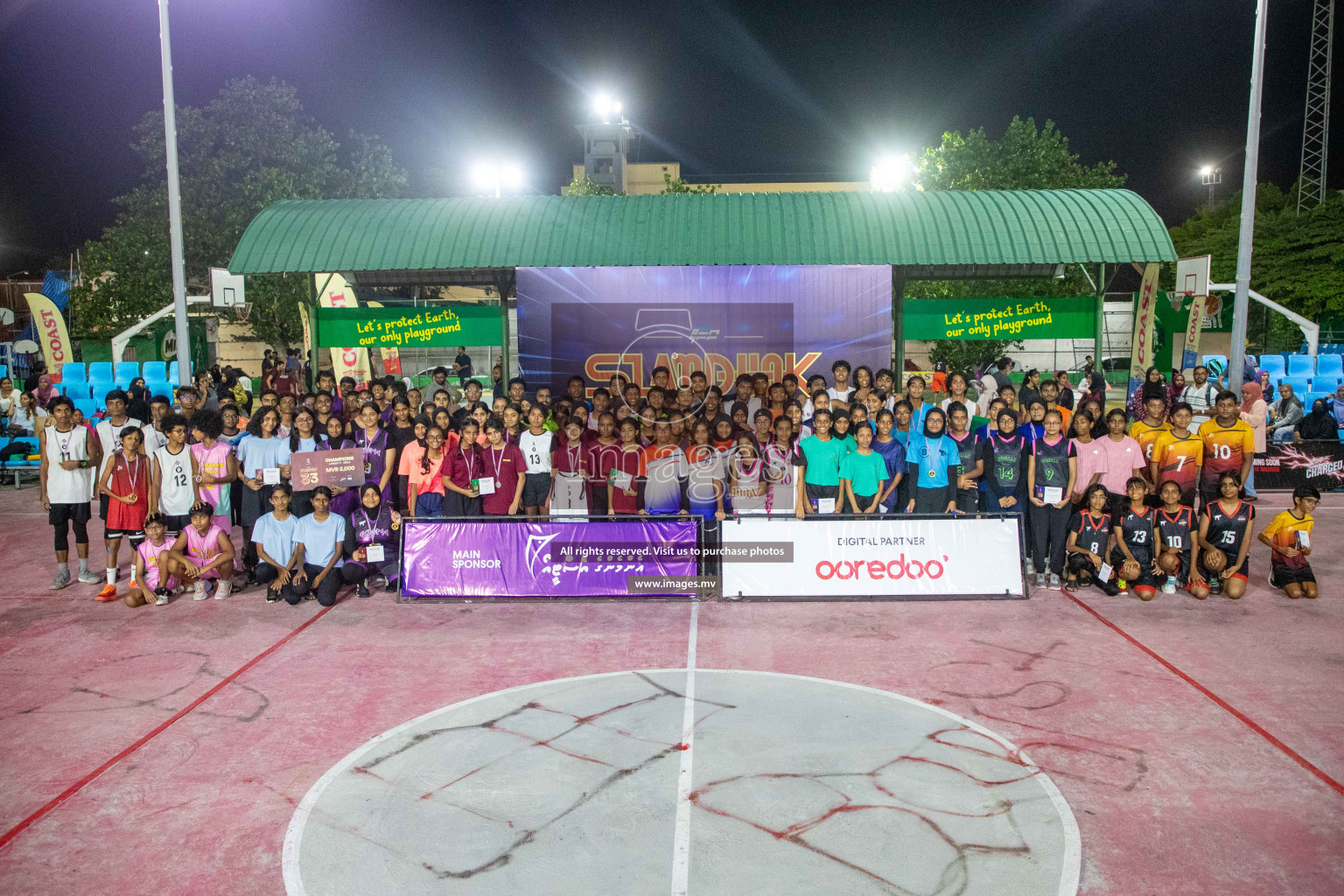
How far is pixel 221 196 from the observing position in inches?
1346

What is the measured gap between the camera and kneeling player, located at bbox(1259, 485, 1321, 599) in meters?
9.70

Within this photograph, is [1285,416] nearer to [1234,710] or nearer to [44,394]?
[1234,710]

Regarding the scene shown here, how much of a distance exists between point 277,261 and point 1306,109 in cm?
5507

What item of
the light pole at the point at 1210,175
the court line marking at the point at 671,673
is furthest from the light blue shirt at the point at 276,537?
the light pole at the point at 1210,175

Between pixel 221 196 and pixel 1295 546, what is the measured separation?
116ft

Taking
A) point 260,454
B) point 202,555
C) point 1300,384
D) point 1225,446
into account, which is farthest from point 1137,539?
point 1300,384

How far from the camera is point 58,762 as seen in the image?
6.13 metres

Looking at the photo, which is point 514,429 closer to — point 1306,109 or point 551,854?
point 551,854

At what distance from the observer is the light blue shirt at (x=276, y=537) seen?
995 cm

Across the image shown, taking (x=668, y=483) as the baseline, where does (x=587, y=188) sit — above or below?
above

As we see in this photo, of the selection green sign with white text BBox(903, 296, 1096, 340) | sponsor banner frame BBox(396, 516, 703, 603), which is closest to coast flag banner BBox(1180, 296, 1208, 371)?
green sign with white text BBox(903, 296, 1096, 340)

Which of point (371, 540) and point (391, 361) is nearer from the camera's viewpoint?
point (371, 540)

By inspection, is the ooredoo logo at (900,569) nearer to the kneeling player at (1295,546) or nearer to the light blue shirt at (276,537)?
the kneeling player at (1295,546)

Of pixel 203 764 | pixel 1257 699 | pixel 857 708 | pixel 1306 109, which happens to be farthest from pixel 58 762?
pixel 1306 109
